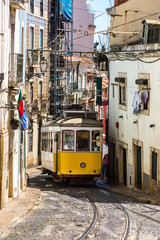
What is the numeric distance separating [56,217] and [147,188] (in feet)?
21.1

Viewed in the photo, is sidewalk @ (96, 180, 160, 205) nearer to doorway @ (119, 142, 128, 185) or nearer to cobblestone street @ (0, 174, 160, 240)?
cobblestone street @ (0, 174, 160, 240)

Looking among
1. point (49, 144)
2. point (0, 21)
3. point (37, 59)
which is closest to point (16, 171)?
point (49, 144)

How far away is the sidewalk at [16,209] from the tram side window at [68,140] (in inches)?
82.1

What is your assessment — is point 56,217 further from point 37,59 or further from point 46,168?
point 37,59

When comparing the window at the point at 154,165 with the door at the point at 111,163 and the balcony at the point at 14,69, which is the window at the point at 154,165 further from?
the door at the point at 111,163

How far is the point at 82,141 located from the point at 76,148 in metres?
0.37

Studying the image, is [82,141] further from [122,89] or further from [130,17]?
[130,17]

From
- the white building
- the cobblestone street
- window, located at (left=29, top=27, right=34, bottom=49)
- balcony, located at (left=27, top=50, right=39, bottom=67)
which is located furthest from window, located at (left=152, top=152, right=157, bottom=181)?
window, located at (left=29, top=27, right=34, bottom=49)

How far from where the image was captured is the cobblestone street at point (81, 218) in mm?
12352

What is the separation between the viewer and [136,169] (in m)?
21.6

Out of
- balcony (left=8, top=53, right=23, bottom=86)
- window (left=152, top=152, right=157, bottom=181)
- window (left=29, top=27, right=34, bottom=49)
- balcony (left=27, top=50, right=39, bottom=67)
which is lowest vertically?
window (left=152, top=152, right=157, bottom=181)

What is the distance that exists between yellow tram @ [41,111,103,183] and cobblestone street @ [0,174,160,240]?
1241mm

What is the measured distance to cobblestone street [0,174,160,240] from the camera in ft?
40.5

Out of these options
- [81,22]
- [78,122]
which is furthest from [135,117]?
[81,22]
